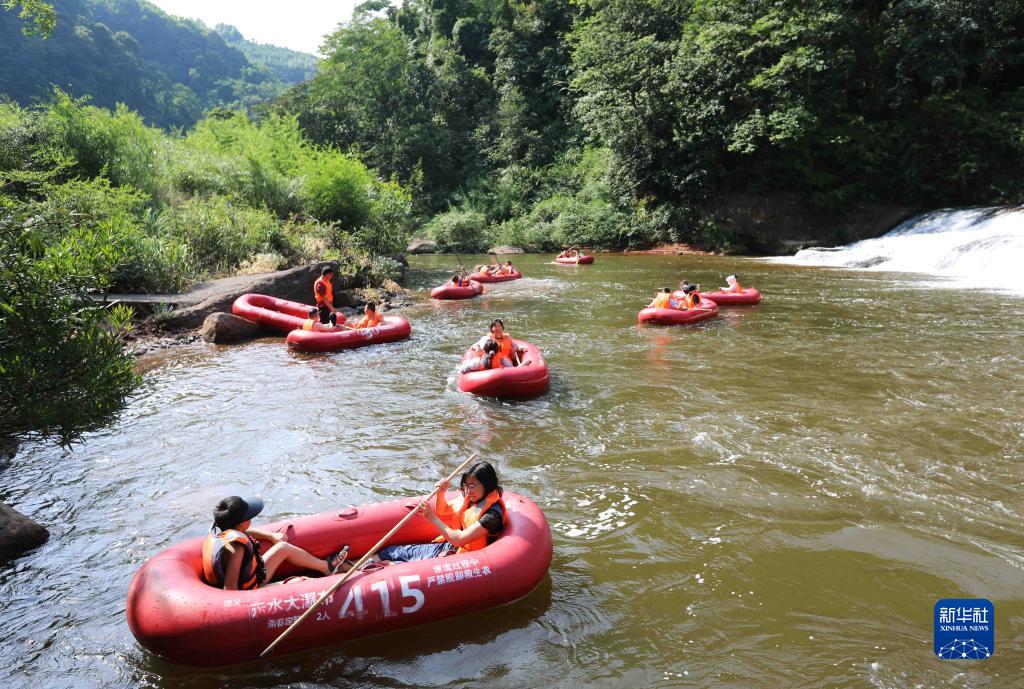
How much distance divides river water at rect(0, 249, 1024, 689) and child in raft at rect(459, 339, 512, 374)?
1.20ft

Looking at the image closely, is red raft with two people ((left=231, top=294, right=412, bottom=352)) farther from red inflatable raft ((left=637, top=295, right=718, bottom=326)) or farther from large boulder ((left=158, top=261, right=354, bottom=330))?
red inflatable raft ((left=637, top=295, right=718, bottom=326))

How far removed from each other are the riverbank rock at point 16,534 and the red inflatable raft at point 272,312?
21.4 ft

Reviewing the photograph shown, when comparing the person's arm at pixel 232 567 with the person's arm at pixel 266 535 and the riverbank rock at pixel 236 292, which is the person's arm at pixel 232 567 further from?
the riverbank rock at pixel 236 292

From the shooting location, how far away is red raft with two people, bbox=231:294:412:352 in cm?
973

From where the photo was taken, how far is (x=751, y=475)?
526cm

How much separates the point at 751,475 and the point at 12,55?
192 ft

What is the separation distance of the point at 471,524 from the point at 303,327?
22.8 feet

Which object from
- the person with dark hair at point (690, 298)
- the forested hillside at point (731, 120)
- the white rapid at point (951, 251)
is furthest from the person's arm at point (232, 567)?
the forested hillside at point (731, 120)

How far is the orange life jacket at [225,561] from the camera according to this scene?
3.48 metres

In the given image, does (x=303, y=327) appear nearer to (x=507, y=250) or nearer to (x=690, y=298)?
(x=690, y=298)

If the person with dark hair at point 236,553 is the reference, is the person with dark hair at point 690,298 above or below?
above

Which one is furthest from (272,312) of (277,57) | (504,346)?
(277,57)

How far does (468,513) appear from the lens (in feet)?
13.5

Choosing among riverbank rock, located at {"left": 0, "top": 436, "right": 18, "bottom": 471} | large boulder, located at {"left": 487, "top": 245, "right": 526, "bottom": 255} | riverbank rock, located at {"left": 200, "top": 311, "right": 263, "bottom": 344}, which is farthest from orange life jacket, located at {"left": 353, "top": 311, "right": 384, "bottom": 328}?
large boulder, located at {"left": 487, "top": 245, "right": 526, "bottom": 255}
